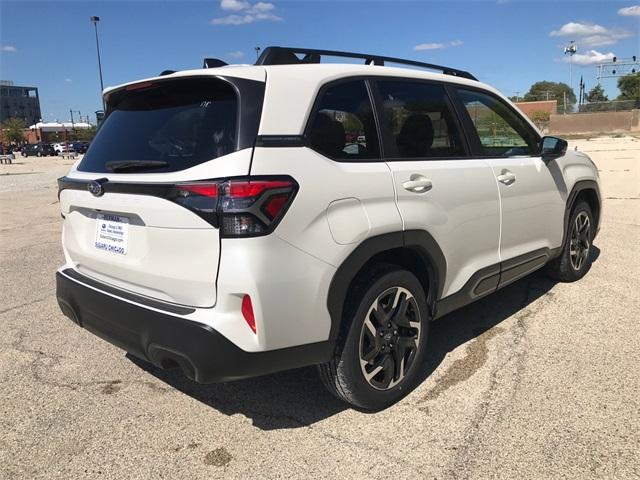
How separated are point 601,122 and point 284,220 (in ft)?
208

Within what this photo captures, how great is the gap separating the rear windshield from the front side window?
1.92m

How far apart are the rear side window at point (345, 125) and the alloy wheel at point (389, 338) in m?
0.79

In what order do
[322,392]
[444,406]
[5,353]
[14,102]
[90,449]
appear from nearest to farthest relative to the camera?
[90,449]
[444,406]
[322,392]
[5,353]
[14,102]

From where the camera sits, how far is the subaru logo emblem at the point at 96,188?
9.20ft

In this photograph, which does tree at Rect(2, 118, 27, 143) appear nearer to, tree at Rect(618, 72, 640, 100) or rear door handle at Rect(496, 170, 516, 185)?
rear door handle at Rect(496, 170, 516, 185)

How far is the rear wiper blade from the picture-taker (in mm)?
2588

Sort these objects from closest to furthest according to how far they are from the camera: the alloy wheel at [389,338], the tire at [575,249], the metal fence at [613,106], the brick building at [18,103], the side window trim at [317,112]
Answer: the side window trim at [317,112] → the alloy wheel at [389,338] → the tire at [575,249] → the metal fence at [613,106] → the brick building at [18,103]

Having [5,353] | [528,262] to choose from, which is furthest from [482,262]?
[5,353]

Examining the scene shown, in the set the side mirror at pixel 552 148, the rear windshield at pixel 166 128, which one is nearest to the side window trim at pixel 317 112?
the rear windshield at pixel 166 128

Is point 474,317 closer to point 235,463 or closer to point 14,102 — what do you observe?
point 235,463

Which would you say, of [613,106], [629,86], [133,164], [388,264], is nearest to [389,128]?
[388,264]

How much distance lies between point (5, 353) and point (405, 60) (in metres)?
3.53

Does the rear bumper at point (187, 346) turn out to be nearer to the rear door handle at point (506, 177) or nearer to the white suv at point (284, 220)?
the white suv at point (284, 220)

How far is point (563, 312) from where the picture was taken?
4488 mm
